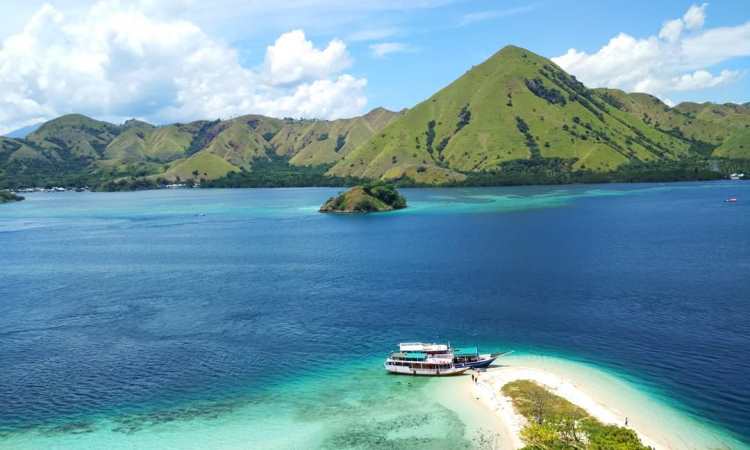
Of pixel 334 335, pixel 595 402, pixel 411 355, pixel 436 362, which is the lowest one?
pixel 595 402

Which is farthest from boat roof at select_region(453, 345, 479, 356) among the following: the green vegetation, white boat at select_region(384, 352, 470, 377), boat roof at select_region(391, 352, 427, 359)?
the green vegetation

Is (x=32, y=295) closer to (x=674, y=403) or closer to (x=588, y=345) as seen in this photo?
(x=588, y=345)

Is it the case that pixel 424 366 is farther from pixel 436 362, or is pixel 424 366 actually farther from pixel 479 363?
pixel 479 363

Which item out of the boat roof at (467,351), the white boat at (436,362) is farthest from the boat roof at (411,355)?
the boat roof at (467,351)

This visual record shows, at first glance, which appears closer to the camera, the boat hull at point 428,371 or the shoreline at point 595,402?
the shoreline at point 595,402

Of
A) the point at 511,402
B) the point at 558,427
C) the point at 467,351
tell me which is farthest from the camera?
the point at 467,351

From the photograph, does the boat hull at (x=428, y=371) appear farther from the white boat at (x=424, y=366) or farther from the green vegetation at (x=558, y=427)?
the green vegetation at (x=558, y=427)

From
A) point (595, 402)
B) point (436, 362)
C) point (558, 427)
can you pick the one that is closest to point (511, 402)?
point (595, 402)
